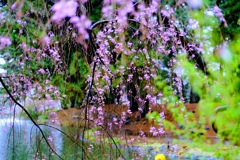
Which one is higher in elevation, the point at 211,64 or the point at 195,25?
the point at 195,25

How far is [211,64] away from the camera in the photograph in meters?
1.43

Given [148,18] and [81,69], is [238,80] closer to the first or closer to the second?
[148,18]

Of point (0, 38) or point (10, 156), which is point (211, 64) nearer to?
point (0, 38)

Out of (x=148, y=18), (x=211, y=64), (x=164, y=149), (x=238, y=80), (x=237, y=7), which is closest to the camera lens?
(x=238, y=80)

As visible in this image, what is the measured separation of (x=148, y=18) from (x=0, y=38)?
113 cm

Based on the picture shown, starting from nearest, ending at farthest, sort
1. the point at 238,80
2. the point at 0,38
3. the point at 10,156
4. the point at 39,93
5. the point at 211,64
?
the point at 238,80
the point at 211,64
the point at 0,38
the point at 39,93
the point at 10,156

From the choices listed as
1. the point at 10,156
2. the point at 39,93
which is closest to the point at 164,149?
the point at 10,156

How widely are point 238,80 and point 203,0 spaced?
339 millimetres

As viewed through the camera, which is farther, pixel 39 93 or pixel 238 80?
pixel 39 93

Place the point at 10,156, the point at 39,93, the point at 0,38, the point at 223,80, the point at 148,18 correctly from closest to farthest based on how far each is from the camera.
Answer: the point at 223,80 → the point at 0,38 → the point at 148,18 → the point at 39,93 → the point at 10,156

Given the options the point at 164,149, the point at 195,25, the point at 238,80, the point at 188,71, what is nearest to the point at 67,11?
the point at 188,71

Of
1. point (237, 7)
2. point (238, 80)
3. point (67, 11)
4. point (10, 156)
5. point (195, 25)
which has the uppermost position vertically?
point (237, 7)

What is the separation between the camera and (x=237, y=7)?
Answer: 6652 millimetres

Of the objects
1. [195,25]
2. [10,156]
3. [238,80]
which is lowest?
[10,156]
